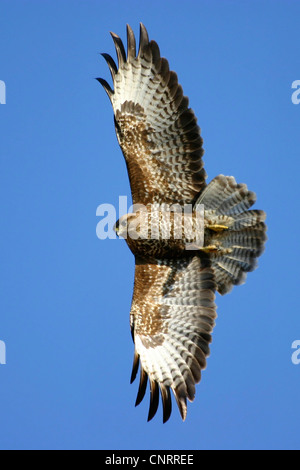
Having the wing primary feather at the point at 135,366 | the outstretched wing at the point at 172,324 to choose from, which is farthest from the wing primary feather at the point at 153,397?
the wing primary feather at the point at 135,366

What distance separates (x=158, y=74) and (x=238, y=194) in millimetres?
1662

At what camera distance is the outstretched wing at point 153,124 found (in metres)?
9.65

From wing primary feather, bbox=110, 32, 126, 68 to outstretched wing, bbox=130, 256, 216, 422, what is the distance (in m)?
2.36

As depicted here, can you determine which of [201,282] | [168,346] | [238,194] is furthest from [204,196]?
[168,346]

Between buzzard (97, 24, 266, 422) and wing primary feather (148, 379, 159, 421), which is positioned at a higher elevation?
buzzard (97, 24, 266, 422)

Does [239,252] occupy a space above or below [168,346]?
above

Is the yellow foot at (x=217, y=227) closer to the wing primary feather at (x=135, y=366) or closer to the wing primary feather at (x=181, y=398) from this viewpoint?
the wing primary feather at (x=135, y=366)

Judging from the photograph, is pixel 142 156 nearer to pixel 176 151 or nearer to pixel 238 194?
pixel 176 151

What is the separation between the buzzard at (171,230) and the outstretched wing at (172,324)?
0.04ft

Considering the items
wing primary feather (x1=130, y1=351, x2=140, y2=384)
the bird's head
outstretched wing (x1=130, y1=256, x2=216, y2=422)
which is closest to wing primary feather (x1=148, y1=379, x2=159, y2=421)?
outstretched wing (x1=130, y1=256, x2=216, y2=422)

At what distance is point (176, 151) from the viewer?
32.0 ft

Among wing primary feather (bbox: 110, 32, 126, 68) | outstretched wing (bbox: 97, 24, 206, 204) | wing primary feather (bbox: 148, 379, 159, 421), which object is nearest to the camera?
outstretched wing (bbox: 97, 24, 206, 204)

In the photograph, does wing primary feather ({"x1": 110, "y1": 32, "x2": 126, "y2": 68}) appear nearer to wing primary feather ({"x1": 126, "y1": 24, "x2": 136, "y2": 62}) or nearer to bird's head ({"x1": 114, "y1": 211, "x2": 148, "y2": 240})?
wing primary feather ({"x1": 126, "y1": 24, "x2": 136, "y2": 62})

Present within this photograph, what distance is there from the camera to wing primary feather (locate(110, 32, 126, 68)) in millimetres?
9766
